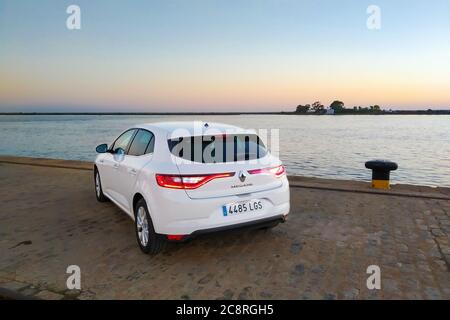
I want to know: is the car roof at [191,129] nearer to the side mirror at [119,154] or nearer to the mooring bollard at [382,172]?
the side mirror at [119,154]

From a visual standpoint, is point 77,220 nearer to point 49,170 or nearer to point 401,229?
point 401,229

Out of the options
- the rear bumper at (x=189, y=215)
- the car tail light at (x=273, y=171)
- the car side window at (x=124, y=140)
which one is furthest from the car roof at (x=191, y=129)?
the rear bumper at (x=189, y=215)

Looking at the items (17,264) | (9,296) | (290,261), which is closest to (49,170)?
(17,264)

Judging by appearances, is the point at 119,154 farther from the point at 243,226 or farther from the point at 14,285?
the point at 243,226

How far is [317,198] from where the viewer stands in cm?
703

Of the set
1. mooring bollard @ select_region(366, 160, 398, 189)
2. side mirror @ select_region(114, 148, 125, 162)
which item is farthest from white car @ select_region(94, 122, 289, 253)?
mooring bollard @ select_region(366, 160, 398, 189)

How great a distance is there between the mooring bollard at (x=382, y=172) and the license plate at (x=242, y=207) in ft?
15.5

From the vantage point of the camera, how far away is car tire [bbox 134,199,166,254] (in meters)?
4.05

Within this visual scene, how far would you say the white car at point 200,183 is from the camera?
3799 mm

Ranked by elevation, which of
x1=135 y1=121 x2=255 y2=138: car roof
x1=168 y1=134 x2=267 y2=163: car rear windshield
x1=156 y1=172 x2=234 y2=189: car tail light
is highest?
x1=135 y1=121 x2=255 y2=138: car roof

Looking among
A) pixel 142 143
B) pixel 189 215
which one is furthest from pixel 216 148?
pixel 142 143

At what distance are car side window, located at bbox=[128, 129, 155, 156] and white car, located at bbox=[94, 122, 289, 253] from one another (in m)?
0.02

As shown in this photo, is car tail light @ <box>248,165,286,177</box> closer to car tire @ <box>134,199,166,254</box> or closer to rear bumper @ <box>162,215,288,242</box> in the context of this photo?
rear bumper @ <box>162,215,288,242</box>

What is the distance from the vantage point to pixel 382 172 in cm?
778
